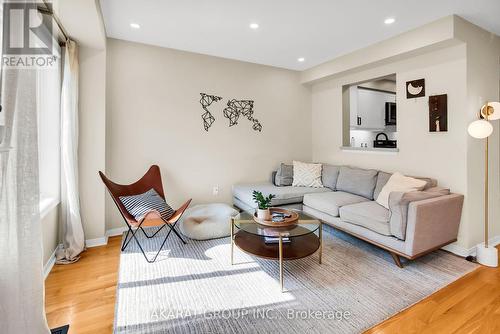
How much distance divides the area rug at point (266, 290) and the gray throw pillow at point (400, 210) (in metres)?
0.39

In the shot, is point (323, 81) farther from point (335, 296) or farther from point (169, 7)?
point (335, 296)

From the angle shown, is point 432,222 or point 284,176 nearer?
point 432,222

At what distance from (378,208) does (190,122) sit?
2878 mm

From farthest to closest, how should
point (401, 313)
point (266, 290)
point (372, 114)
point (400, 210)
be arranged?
point (372, 114), point (400, 210), point (266, 290), point (401, 313)

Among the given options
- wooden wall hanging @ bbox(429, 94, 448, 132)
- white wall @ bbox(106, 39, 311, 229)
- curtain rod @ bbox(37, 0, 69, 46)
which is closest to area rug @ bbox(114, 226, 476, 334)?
white wall @ bbox(106, 39, 311, 229)

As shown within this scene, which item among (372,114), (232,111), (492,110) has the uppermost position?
(372,114)

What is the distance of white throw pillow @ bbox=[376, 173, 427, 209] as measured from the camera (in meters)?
2.92

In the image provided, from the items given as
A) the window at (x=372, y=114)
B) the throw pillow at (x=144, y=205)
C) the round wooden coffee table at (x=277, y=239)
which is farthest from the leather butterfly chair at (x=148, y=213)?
the window at (x=372, y=114)

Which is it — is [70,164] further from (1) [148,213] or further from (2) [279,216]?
(2) [279,216]

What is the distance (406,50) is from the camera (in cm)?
310

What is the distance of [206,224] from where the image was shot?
10.7 ft

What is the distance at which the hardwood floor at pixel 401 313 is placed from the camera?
5.73ft

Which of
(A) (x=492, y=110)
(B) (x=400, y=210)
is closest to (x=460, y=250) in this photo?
(B) (x=400, y=210)

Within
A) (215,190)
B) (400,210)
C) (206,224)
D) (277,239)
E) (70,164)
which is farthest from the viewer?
(215,190)
